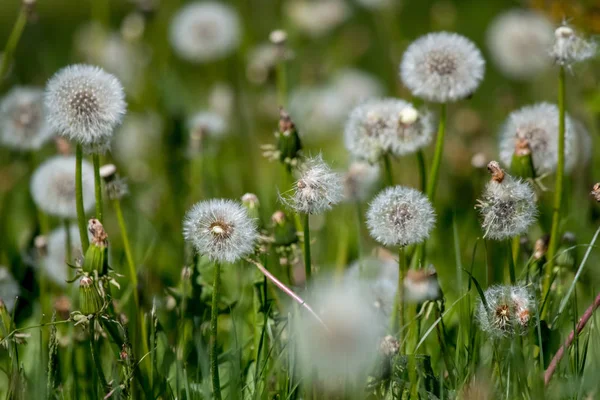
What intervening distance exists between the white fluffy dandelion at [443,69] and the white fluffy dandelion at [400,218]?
17.0 inches

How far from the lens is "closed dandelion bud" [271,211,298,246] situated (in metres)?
2.01

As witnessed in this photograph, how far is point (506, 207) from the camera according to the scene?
1709mm

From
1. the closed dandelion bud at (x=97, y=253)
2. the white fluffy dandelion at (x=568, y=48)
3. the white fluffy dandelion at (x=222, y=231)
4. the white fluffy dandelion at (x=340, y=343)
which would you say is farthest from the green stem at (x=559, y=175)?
the closed dandelion bud at (x=97, y=253)

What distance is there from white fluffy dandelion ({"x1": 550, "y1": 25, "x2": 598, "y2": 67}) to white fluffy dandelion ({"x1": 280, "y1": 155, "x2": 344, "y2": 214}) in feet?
2.02

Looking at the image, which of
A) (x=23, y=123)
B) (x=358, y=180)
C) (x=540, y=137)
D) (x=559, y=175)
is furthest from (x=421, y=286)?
(x=23, y=123)

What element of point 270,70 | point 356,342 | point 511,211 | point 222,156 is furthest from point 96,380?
point 222,156

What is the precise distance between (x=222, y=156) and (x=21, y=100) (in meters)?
1.30

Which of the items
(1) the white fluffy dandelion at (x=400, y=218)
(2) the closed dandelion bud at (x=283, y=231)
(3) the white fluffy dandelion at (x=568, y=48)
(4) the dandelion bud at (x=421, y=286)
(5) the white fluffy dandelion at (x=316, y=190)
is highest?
(3) the white fluffy dandelion at (x=568, y=48)

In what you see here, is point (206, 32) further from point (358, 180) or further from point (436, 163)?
point (436, 163)

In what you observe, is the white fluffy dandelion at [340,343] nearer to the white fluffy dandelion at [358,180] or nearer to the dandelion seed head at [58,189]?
the white fluffy dandelion at [358,180]

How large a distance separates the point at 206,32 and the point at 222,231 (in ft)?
9.13

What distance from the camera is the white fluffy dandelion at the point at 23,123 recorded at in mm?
2799

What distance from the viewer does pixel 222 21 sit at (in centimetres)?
426

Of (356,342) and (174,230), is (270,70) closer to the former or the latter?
(174,230)
